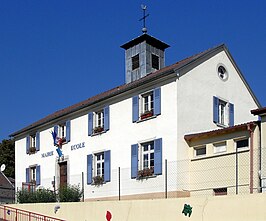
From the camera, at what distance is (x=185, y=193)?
21.4 metres

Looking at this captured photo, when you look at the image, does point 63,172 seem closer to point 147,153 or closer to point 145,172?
point 147,153

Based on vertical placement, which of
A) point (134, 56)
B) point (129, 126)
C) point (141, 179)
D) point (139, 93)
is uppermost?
point (134, 56)

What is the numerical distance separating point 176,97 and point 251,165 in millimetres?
4972

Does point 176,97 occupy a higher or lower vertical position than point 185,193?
higher

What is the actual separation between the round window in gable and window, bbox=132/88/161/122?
151 inches

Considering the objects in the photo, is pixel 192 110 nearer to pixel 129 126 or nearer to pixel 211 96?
pixel 211 96

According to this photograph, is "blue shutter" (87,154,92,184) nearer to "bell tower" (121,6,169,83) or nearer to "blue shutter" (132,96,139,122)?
"blue shutter" (132,96,139,122)

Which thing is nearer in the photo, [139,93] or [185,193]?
[185,193]

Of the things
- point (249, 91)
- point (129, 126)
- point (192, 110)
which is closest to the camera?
point (192, 110)

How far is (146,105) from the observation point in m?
24.3

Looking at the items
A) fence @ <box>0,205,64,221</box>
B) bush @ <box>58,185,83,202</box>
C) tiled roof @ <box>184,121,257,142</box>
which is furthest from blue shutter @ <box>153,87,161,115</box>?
fence @ <box>0,205,64,221</box>

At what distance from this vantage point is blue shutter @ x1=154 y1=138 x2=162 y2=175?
22312mm

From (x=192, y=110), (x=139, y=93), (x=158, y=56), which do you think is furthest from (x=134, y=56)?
(x=192, y=110)

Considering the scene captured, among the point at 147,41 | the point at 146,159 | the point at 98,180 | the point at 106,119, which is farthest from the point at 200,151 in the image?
the point at 147,41
